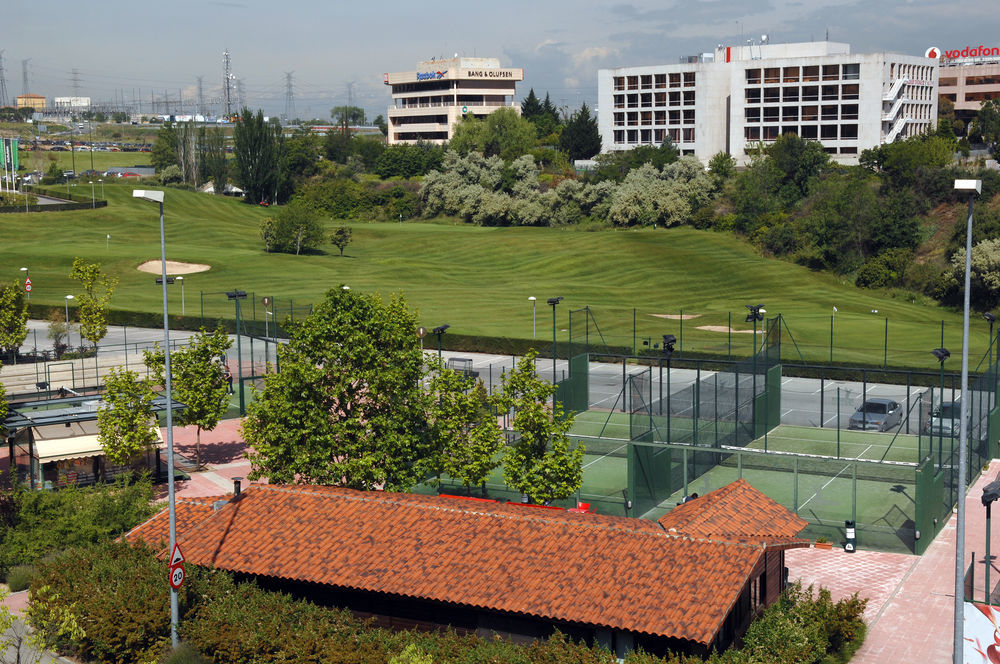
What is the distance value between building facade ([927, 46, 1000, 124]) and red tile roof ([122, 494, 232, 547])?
499 feet

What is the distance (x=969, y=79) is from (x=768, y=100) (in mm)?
47153

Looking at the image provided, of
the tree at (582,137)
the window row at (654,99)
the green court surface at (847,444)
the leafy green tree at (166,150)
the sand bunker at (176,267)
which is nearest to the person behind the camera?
the green court surface at (847,444)

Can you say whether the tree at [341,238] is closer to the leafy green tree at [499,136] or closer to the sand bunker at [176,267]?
the sand bunker at [176,267]

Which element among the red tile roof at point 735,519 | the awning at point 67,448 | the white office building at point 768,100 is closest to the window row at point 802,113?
the white office building at point 768,100

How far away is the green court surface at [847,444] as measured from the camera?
130 feet

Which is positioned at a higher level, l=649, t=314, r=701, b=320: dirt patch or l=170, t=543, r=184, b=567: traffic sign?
l=649, t=314, r=701, b=320: dirt patch

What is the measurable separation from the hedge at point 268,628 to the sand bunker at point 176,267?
67.4 m

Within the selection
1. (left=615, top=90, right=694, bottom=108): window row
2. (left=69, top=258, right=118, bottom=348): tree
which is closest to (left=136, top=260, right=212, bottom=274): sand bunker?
(left=69, top=258, right=118, bottom=348): tree

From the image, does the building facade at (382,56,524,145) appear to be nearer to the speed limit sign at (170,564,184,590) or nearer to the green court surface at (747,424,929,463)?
the green court surface at (747,424,929,463)

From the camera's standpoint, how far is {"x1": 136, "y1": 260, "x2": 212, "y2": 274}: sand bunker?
298ft

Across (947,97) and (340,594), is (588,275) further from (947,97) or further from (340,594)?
(947,97)

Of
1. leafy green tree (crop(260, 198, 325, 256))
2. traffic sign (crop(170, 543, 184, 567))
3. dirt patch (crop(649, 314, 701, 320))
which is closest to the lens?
traffic sign (crop(170, 543, 184, 567))

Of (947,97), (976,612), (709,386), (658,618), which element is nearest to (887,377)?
(709,386)

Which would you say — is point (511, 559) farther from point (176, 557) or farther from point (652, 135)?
point (652, 135)
